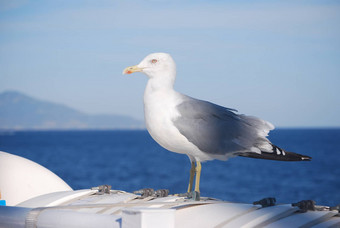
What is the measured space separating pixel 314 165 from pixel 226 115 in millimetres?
58011

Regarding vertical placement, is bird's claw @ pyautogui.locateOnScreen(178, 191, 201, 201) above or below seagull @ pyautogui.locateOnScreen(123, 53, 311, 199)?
below

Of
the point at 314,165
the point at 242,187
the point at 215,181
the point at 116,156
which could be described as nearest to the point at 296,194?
the point at 242,187

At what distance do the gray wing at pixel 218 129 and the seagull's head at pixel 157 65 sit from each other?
30 cm

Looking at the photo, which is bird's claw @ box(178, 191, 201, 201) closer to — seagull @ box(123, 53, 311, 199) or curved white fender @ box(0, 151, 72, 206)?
seagull @ box(123, 53, 311, 199)

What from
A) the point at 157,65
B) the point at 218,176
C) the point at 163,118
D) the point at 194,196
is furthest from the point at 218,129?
the point at 218,176

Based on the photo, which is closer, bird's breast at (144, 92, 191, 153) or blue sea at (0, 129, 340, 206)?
bird's breast at (144, 92, 191, 153)

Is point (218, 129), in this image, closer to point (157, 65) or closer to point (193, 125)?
point (193, 125)

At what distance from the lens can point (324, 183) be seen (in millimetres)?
47531

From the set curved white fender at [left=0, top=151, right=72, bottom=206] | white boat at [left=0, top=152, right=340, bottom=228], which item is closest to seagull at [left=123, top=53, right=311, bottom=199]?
white boat at [left=0, top=152, right=340, bottom=228]

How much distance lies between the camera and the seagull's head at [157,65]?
202 inches

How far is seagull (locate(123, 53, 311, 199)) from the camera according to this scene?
498 cm

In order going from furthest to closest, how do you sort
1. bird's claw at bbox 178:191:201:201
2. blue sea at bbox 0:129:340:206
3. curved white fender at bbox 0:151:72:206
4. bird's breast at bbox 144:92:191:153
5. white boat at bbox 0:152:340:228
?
blue sea at bbox 0:129:340:206 → curved white fender at bbox 0:151:72:206 → bird's breast at bbox 144:92:191:153 → bird's claw at bbox 178:191:201:201 → white boat at bbox 0:152:340:228

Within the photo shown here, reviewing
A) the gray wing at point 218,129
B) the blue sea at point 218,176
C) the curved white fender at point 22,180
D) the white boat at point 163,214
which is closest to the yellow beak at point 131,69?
the gray wing at point 218,129

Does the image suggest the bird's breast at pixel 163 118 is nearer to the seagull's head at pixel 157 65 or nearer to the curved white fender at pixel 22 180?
the seagull's head at pixel 157 65
